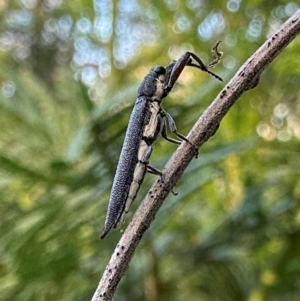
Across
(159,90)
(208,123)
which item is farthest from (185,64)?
→ (208,123)

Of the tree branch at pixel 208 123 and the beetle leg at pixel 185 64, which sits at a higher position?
the beetle leg at pixel 185 64

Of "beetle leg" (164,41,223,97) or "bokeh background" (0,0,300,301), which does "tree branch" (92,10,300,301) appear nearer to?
"beetle leg" (164,41,223,97)

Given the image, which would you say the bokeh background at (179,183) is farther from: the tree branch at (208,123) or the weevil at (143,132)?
the tree branch at (208,123)

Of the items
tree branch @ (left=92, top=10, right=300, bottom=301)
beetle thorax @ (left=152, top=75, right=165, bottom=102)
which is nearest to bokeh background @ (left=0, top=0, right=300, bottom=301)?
beetle thorax @ (left=152, top=75, right=165, bottom=102)

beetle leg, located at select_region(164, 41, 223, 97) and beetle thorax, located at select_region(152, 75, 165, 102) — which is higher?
beetle thorax, located at select_region(152, 75, 165, 102)

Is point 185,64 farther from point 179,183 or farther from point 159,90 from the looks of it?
point 179,183

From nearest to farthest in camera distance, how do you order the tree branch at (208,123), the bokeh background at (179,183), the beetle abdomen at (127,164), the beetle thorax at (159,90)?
the tree branch at (208,123) < the beetle abdomen at (127,164) < the beetle thorax at (159,90) < the bokeh background at (179,183)

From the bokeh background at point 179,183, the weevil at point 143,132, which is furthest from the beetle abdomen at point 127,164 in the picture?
the bokeh background at point 179,183

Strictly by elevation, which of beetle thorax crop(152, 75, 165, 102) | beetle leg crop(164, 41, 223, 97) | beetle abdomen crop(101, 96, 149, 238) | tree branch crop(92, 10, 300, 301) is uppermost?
beetle thorax crop(152, 75, 165, 102)
